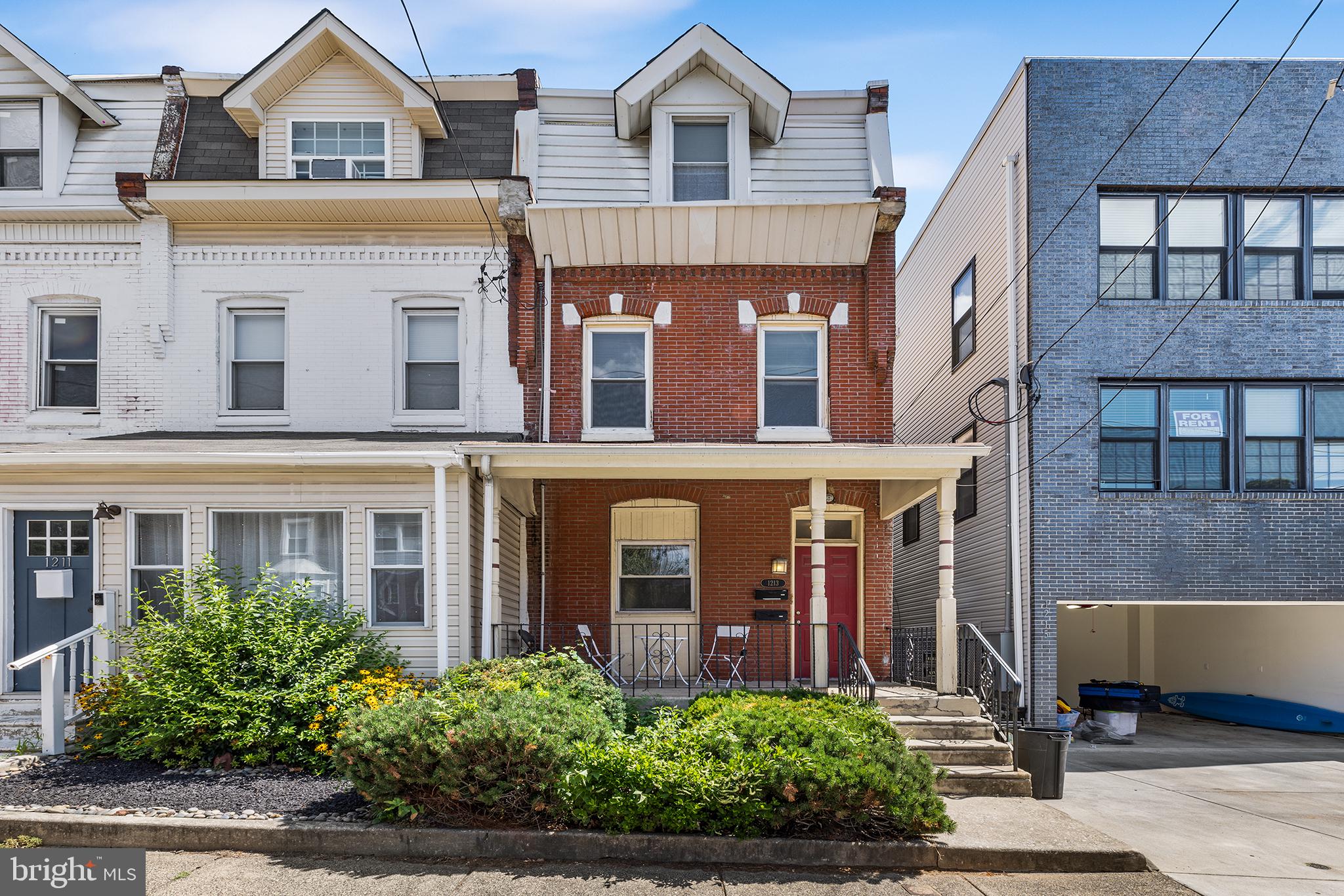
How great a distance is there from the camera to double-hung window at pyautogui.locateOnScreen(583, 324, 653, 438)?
546 inches

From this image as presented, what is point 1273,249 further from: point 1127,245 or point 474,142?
point 474,142

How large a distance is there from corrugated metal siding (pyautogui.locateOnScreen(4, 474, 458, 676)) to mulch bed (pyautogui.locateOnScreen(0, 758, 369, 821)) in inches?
101

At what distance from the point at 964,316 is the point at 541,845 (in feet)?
42.4

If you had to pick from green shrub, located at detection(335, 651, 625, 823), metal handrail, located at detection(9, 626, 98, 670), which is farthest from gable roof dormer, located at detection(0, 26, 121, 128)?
green shrub, located at detection(335, 651, 625, 823)

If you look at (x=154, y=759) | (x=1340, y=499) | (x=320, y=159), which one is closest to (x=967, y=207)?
(x=1340, y=499)

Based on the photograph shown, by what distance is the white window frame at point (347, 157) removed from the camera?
44.9 feet

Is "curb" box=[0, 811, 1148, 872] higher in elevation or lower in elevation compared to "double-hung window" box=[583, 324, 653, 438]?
lower

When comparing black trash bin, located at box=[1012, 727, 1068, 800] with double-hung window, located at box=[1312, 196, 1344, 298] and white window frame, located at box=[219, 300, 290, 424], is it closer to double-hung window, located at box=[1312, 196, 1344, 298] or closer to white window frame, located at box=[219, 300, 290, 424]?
double-hung window, located at box=[1312, 196, 1344, 298]

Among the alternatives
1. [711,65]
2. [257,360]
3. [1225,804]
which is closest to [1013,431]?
[1225,804]

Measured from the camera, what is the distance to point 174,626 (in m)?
10.3

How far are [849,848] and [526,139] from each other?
9.87 metres

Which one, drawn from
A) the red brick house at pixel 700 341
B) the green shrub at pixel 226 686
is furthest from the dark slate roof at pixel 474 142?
the green shrub at pixel 226 686

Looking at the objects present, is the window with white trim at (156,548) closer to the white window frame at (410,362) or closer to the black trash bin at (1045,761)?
the white window frame at (410,362)

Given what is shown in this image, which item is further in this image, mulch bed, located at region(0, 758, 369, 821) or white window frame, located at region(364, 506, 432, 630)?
white window frame, located at region(364, 506, 432, 630)
